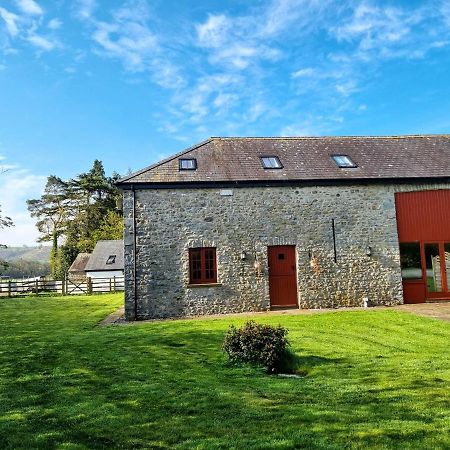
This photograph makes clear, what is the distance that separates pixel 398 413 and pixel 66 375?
4.63 metres

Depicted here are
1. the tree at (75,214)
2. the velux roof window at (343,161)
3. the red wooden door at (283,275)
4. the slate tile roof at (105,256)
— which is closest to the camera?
the red wooden door at (283,275)

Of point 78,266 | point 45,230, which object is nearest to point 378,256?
point 78,266

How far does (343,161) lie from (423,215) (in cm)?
359

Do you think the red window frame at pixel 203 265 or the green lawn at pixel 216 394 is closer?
the green lawn at pixel 216 394

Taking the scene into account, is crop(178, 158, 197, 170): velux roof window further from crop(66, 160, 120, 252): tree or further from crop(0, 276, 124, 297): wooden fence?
crop(66, 160, 120, 252): tree

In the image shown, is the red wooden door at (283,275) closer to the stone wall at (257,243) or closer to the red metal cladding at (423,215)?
the stone wall at (257,243)

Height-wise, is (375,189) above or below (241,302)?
above

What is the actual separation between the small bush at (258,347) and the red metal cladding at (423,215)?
32.1ft

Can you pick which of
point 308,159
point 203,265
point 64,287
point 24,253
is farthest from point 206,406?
point 24,253

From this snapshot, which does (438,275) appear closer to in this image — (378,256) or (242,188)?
(378,256)

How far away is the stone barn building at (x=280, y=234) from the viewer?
13.4 metres

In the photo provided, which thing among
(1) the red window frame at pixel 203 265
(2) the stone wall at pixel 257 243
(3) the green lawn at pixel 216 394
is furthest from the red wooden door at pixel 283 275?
(3) the green lawn at pixel 216 394

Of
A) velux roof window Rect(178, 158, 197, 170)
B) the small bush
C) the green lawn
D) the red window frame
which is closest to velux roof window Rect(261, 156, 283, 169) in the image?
A: velux roof window Rect(178, 158, 197, 170)

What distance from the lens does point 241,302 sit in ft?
44.5
